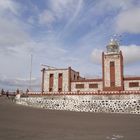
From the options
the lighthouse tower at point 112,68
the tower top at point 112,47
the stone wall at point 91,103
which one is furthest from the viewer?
the tower top at point 112,47

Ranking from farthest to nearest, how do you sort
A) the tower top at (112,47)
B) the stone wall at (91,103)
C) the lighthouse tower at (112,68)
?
the tower top at (112,47)
the lighthouse tower at (112,68)
the stone wall at (91,103)

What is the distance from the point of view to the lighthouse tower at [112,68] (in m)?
40.8

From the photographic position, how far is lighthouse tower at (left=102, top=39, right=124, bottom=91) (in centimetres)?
4081

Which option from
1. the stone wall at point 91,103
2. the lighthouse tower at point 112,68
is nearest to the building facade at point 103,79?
the lighthouse tower at point 112,68

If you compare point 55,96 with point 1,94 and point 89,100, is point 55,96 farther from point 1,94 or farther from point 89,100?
point 1,94

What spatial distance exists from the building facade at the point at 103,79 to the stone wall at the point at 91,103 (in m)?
2.89

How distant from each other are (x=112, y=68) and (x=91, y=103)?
839cm

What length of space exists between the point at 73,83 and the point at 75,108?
9544mm

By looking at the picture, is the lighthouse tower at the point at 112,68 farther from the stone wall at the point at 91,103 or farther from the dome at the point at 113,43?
the stone wall at the point at 91,103

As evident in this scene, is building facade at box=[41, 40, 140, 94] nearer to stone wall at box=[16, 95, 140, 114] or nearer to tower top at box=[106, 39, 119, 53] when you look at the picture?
tower top at box=[106, 39, 119, 53]

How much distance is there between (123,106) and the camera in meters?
33.8

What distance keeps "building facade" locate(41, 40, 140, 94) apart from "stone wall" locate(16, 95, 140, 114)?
2885 mm

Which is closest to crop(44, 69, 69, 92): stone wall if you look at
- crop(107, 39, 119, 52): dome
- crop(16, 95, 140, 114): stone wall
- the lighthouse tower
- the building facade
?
the building facade

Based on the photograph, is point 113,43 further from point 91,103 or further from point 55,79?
point 91,103
